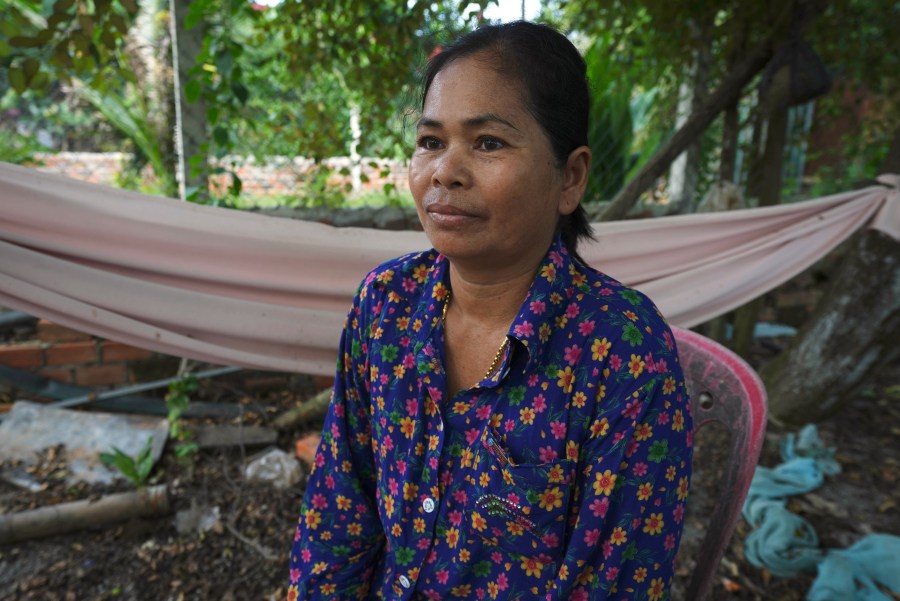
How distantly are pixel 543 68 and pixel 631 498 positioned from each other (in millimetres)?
618

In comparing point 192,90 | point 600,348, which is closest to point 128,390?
point 192,90

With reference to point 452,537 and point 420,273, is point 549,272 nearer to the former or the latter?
point 420,273

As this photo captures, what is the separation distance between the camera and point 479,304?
1.06 m

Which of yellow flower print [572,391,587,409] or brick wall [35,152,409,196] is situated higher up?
brick wall [35,152,409,196]

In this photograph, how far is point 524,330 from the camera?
3.09 feet

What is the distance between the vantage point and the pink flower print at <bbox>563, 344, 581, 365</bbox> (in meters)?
0.95

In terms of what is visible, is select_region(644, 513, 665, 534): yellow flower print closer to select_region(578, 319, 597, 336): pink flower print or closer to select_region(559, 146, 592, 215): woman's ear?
select_region(578, 319, 597, 336): pink flower print

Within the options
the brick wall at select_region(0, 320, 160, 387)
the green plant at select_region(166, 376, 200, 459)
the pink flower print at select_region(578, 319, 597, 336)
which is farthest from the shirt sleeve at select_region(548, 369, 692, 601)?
the brick wall at select_region(0, 320, 160, 387)

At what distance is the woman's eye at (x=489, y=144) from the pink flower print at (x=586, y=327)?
0.29 meters

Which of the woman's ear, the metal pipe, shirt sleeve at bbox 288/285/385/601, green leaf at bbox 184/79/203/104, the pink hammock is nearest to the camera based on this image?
the woman's ear

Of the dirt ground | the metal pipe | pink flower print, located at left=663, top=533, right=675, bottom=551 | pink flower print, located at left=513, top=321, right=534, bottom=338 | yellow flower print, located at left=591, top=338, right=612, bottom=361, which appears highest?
pink flower print, located at left=513, top=321, right=534, bottom=338

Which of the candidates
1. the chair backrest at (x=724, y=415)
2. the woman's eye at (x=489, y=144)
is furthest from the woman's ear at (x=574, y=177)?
the chair backrest at (x=724, y=415)

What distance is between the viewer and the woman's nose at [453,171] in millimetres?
905

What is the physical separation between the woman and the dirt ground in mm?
848
